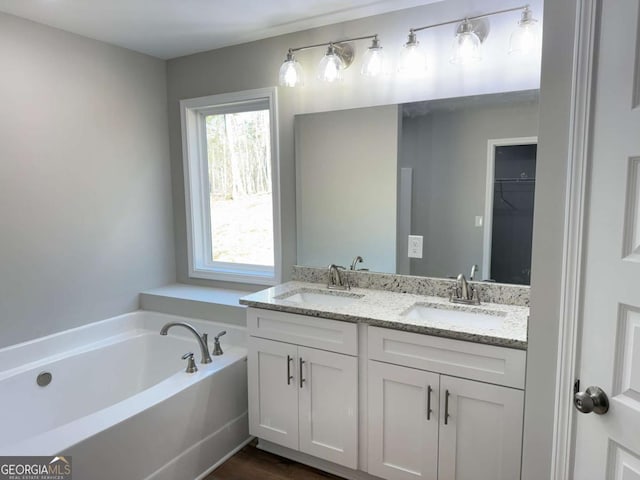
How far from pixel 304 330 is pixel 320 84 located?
146cm

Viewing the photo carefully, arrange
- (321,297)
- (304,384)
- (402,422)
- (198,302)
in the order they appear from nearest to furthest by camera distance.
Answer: (402,422) < (304,384) < (321,297) < (198,302)

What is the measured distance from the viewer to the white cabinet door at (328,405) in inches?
76.0

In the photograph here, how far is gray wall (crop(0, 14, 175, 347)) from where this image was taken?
227 centimetres

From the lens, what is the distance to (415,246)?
2.26 metres

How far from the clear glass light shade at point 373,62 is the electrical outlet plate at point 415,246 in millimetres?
914

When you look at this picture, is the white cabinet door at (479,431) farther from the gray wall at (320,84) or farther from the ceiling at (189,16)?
the ceiling at (189,16)

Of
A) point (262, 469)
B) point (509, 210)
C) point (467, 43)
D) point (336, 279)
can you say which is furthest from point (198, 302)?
point (467, 43)

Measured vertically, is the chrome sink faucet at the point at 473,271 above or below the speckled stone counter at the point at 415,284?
above

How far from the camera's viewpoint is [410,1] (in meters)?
2.12

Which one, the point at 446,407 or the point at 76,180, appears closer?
the point at 446,407

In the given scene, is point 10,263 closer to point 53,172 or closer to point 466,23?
point 53,172

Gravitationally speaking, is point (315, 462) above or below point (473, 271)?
below

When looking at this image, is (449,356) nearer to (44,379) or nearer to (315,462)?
(315,462)

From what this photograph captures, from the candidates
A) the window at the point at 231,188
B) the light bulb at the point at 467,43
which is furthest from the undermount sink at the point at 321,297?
the light bulb at the point at 467,43
